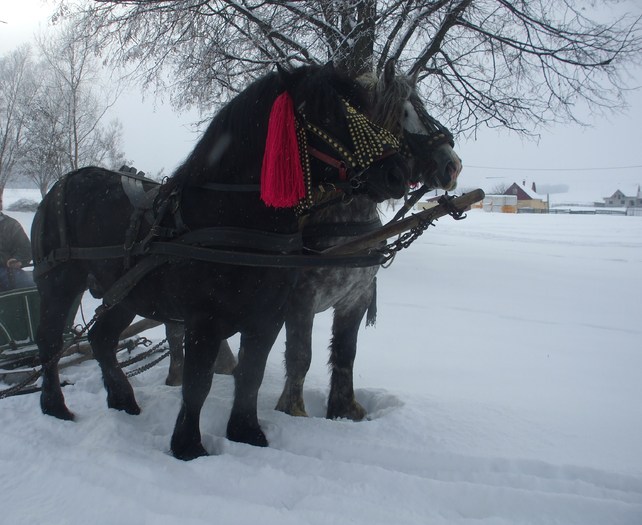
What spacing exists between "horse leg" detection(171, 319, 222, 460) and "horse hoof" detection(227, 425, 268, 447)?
229 millimetres

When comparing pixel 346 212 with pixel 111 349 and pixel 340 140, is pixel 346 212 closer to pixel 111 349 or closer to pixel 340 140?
pixel 340 140

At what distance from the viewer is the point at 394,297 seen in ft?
29.0

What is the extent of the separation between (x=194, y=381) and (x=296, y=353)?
2.91 feet

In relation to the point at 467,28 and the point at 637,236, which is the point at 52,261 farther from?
the point at 637,236

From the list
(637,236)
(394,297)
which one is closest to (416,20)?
(394,297)

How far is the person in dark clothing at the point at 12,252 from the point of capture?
539 cm

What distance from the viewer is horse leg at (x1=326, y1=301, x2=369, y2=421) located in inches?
144

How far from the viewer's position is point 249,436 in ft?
9.52

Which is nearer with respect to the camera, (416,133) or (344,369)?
(416,133)

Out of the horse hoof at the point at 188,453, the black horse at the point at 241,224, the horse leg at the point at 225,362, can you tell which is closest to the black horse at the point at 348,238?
the black horse at the point at 241,224

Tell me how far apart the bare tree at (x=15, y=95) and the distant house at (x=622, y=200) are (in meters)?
81.5

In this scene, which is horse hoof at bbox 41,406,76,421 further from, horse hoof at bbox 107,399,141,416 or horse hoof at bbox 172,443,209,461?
horse hoof at bbox 172,443,209,461

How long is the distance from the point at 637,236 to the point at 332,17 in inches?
714

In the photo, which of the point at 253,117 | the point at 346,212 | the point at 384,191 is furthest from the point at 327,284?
the point at 253,117
